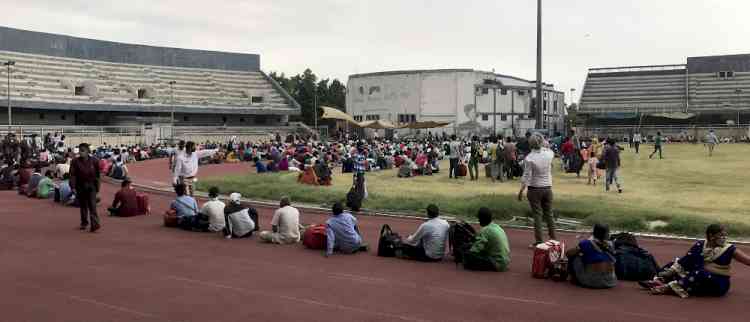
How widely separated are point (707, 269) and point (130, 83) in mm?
55464

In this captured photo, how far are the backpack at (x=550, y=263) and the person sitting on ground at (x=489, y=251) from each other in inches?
20.1

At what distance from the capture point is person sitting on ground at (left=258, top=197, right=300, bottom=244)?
11516 millimetres

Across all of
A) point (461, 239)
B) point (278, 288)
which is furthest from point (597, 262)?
point (278, 288)

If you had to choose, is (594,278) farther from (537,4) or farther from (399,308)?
(537,4)

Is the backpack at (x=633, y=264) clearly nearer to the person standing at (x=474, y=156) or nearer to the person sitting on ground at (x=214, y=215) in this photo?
the person sitting on ground at (x=214, y=215)

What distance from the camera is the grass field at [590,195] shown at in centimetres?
1305

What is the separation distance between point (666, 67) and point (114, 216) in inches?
2751

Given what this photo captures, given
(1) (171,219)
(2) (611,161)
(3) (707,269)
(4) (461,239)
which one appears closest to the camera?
(3) (707,269)

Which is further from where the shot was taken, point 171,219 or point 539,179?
point 171,219

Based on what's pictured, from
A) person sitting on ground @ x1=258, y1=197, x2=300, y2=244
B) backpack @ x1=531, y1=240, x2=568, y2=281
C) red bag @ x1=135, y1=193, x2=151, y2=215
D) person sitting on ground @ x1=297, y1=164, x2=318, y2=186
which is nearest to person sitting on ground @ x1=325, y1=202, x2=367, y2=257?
person sitting on ground @ x1=258, y1=197, x2=300, y2=244

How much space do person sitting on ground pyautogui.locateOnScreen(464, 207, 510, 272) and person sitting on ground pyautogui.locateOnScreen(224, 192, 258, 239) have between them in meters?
4.75

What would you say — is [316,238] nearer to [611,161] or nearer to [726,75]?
[611,161]

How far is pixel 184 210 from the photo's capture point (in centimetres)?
1314

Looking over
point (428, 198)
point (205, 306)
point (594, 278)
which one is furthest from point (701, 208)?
point (205, 306)
